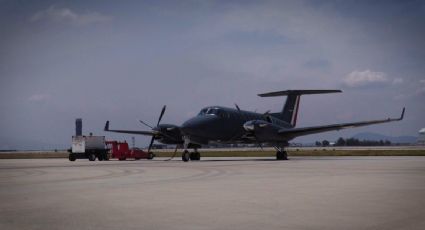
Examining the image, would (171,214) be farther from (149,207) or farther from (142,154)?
(142,154)

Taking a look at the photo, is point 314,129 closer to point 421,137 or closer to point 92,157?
point 92,157

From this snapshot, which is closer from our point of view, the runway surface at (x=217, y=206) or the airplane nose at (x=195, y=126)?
the runway surface at (x=217, y=206)

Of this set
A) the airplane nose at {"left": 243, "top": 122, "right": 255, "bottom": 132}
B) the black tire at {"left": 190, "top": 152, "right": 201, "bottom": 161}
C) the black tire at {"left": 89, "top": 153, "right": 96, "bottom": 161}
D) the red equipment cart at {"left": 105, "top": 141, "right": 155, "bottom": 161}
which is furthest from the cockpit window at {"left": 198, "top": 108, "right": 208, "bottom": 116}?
the black tire at {"left": 89, "top": 153, "right": 96, "bottom": 161}

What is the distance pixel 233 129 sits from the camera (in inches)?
1524

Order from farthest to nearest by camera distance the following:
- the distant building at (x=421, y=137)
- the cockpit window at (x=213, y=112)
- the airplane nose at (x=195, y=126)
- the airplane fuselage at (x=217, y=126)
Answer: the distant building at (x=421, y=137) → the cockpit window at (x=213, y=112) → the airplane fuselage at (x=217, y=126) → the airplane nose at (x=195, y=126)

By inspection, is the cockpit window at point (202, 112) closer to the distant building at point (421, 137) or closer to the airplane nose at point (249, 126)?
the airplane nose at point (249, 126)

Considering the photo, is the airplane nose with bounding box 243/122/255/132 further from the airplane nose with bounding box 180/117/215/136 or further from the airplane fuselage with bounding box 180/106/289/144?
the airplane nose with bounding box 180/117/215/136

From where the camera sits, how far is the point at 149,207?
9.55 meters

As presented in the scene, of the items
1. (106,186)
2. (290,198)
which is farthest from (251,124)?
(290,198)

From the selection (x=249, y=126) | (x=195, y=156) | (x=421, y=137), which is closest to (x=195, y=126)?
(x=195, y=156)

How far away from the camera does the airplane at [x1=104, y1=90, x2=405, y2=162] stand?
36.7 metres

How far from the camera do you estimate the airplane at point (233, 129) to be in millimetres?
36688

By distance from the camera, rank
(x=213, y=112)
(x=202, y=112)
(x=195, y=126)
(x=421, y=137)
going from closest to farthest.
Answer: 1. (x=195, y=126)
2. (x=213, y=112)
3. (x=202, y=112)
4. (x=421, y=137)

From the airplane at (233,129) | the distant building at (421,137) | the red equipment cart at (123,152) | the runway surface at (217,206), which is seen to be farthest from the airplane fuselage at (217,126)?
the distant building at (421,137)
